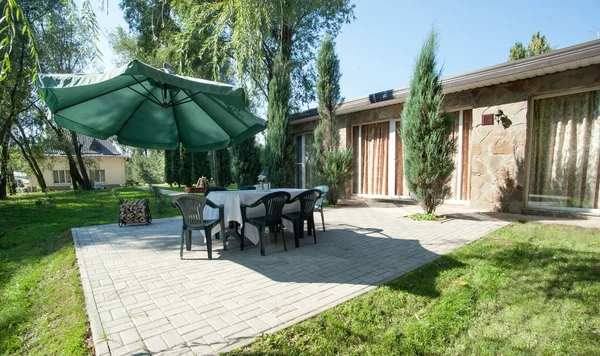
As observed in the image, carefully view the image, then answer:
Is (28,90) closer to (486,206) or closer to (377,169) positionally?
(377,169)

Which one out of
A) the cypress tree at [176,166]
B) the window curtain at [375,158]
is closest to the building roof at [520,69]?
the window curtain at [375,158]

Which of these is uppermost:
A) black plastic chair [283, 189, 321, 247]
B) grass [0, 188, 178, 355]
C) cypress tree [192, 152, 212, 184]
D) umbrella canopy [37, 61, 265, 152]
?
umbrella canopy [37, 61, 265, 152]

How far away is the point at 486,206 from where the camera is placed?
23.6ft

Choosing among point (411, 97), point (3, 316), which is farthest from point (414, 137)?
point (3, 316)

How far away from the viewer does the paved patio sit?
7.44 ft

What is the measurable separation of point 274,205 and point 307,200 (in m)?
0.69

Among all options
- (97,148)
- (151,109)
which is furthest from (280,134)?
(97,148)

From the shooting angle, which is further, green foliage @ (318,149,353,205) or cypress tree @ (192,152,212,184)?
cypress tree @ (192,152,212,184)

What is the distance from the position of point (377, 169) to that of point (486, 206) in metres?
3.55

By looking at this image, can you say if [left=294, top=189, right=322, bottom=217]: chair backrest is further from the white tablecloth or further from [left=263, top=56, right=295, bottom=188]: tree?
[left=263, top=56, right=295, bottom=188]: tree

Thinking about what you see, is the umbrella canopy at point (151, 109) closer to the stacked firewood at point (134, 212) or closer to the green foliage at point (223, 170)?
the stacked firewood at point (134, 212)

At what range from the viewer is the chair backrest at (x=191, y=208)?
13.2 ft

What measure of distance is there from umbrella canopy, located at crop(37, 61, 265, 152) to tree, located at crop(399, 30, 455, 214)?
3.50 meters

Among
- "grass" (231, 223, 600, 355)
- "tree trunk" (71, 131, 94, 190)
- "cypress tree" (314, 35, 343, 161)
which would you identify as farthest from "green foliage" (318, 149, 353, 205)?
"tree trunk" (71, 131, 94, 190)
